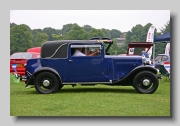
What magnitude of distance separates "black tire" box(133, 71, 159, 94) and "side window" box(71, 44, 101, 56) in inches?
49.4

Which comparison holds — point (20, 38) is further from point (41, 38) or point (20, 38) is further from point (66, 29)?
point (66, 29)

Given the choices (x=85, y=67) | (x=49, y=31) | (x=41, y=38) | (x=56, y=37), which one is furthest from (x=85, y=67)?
(x=41, y=38)

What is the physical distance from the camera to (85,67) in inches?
342

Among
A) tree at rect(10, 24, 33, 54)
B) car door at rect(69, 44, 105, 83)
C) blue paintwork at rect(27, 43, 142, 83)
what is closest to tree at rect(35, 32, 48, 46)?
tree at rect(10, 24, 33, 54)

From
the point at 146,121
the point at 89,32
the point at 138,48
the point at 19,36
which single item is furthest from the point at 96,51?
the point at 146,121

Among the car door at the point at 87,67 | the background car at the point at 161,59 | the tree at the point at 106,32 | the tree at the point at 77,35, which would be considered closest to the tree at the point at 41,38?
the tree at the point at 77,35

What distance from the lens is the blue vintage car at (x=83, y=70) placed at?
869 centimetres

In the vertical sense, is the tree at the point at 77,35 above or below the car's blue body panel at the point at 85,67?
above

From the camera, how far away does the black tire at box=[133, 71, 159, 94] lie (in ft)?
28.5

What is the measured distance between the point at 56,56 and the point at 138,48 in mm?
2396

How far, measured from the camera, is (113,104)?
7.41m

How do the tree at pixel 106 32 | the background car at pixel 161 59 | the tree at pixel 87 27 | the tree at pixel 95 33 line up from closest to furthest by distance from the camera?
the tree at pixel 87 27 → the tree at pixel 106 32 → the tree at pixel 95 33 → the background car at pixel 161 59

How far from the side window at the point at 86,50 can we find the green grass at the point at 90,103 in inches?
41.9

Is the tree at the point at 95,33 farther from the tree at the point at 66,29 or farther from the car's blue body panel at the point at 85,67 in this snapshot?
the car's blue body panel at the point at 85,67
